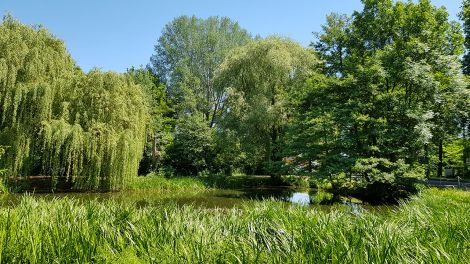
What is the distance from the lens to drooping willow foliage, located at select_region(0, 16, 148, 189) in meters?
14.1

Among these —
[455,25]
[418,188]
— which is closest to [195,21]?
[455,25]

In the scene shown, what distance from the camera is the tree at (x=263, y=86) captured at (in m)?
20.9

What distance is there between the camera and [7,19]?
15.3 m

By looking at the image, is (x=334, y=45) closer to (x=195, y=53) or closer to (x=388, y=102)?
(x=388, y=102)

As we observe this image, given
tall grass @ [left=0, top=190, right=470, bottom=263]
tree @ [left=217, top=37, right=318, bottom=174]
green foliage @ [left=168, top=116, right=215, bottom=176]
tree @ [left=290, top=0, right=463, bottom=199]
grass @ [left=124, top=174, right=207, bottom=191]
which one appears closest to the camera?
tall grass @ [left=0, top=190, right=470, bottom=263]

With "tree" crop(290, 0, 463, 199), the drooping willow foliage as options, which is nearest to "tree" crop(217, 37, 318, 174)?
"tree" crop(290, 0, 463, 199)

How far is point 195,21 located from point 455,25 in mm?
24443

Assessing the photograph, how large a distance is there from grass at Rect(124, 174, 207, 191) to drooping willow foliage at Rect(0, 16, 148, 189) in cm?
229

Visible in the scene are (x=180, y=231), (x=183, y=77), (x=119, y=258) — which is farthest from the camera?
(x=183, y=77)

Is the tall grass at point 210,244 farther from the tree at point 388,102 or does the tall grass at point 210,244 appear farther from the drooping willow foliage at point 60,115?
the drooping willow foliage at point 60,115

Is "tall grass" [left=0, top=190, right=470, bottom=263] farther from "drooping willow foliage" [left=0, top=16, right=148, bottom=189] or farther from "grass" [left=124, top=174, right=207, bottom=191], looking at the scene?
"grass" [left=124, top=174, right=207, bottom=191]

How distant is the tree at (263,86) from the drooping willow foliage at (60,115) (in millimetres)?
6664

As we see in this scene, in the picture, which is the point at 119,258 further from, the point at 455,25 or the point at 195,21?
the point at 195,21

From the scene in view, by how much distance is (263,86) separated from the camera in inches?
858
